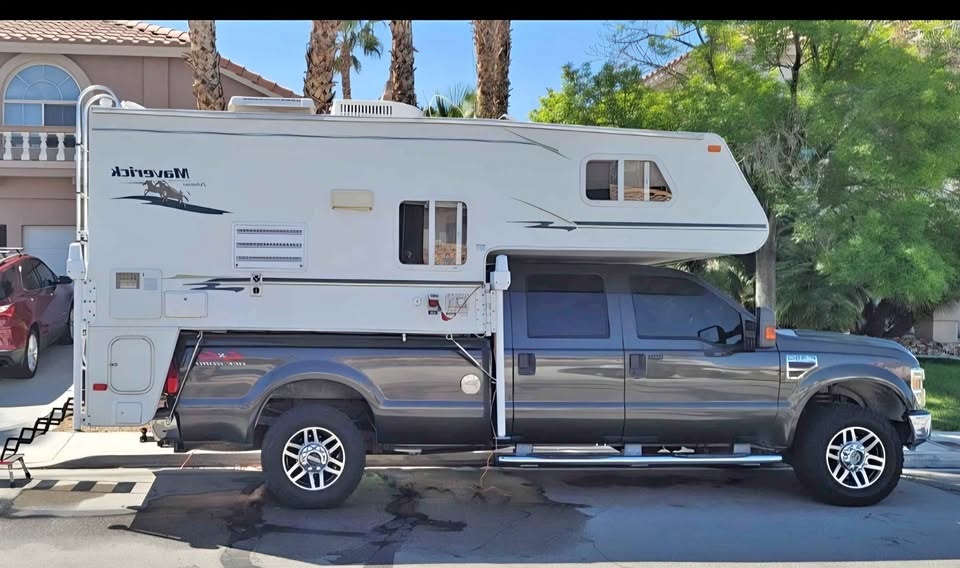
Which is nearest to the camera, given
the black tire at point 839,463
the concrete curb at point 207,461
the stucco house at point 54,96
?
the black tire at point 839,463

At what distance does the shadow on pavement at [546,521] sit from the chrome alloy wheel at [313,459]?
0.84 ft

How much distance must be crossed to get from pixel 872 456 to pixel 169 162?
6.20 meters

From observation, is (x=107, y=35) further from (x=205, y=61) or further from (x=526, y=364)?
(x=526, y=364)

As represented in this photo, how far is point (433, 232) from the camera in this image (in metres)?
6.83

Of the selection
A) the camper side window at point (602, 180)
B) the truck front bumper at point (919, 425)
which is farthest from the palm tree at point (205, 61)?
the truck front bumper at point (919, 425)

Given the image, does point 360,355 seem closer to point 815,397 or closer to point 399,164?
point 399,164

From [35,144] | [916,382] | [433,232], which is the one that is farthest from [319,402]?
[35,144]

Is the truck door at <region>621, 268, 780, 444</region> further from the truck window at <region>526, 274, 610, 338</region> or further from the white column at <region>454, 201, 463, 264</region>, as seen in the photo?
the white column at <region>454, 201, 463, 264</region>

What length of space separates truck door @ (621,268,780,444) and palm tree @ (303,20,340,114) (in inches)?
262

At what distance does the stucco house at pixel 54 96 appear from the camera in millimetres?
16547

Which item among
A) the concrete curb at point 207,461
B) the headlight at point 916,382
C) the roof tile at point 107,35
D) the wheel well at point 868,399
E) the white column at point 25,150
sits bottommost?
the concrete curb at point 207,461

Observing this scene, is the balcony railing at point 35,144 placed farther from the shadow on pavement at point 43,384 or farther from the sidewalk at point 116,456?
the sidewalk at point 116,456

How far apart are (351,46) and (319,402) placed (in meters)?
27.8

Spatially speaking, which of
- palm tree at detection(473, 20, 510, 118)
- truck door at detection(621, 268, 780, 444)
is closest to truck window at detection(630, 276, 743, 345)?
truck door at detection(621, 268, 780, 444)
